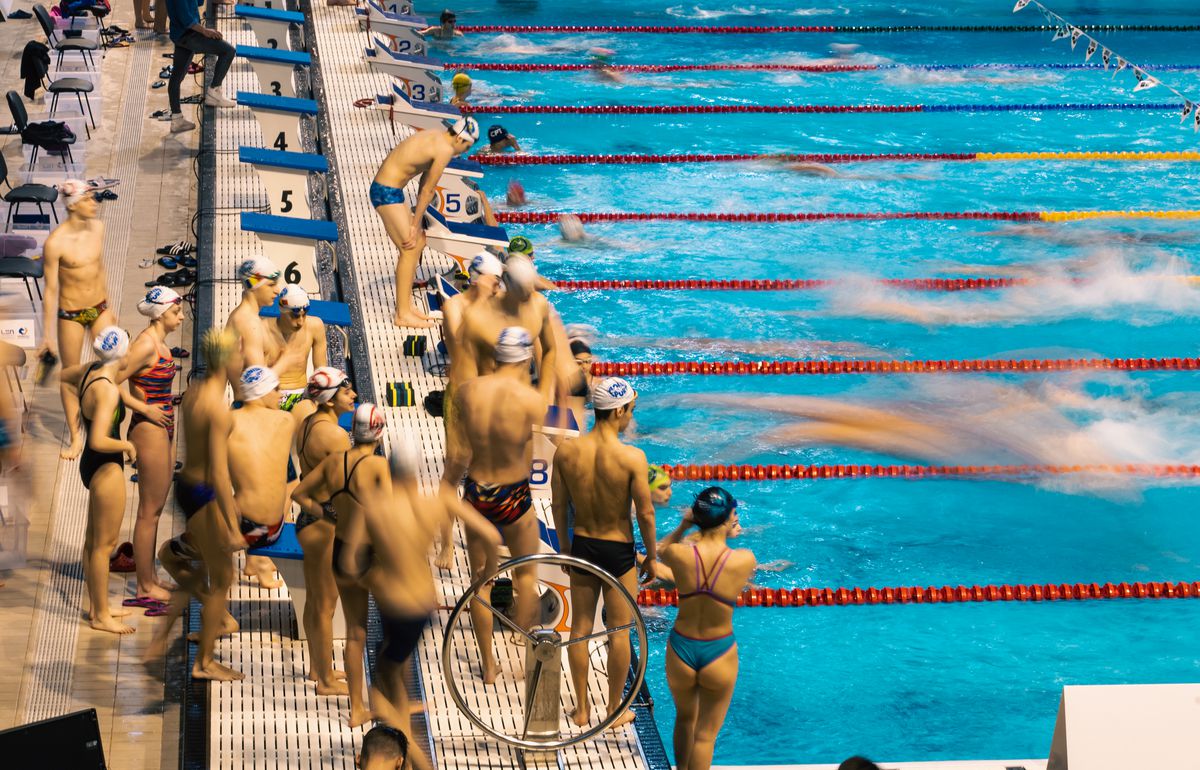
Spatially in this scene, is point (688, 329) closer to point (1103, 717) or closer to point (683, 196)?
point (683, 196)

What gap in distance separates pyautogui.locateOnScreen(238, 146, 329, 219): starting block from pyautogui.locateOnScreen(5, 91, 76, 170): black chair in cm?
196

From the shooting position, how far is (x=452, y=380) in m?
6.17

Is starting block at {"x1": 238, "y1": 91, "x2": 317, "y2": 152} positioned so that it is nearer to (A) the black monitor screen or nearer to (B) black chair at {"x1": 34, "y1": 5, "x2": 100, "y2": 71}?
(B) black chair at {"x1": 34, "y1": 5, "x2": 100, "y2": 71}

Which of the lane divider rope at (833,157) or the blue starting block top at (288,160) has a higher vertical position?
the blue starting block top at (288,160)

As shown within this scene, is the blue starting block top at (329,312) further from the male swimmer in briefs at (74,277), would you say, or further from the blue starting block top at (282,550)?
the blue starting block top at (282,550)

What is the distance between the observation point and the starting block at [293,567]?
17.0 ft

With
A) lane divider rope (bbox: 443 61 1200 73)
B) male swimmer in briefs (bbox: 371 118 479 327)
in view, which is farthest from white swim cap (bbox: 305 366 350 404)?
lane divider rope (bbox: 443 61 1200 73)

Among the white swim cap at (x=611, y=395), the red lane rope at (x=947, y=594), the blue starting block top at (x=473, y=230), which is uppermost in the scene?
the white swim cap at (x=611, y=395)

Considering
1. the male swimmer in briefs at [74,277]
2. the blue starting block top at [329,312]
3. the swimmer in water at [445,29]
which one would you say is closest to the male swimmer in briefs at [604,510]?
the blue starting block top at [329,312]

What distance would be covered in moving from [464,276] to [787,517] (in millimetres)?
2094

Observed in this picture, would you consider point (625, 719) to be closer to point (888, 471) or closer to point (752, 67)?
point (888, 471)

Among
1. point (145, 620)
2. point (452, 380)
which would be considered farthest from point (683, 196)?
point (145, 620)

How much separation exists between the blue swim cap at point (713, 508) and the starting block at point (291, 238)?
377cm

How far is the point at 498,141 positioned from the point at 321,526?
7807 millimetres
